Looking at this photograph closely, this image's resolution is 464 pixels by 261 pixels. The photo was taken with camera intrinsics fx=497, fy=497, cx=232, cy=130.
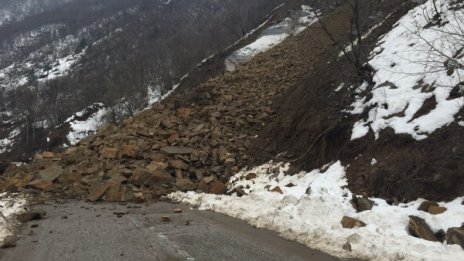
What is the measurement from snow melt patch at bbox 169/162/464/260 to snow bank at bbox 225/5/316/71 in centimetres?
2543

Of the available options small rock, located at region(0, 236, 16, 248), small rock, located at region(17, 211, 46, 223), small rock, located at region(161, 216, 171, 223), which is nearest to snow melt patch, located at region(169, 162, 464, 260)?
small rock, located at region(161, 216, 171, 223)

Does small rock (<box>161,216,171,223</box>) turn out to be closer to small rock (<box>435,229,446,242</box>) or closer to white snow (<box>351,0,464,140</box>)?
white snow (<box>351,0,464,140</box>)

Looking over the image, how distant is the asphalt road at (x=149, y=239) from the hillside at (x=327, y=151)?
0.54 m

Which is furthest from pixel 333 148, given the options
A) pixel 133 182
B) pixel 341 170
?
pixel 133 182

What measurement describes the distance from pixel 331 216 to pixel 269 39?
35016 mm

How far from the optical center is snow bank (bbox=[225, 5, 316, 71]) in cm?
3870

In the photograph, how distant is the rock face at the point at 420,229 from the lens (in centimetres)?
695

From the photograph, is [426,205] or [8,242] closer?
[426,205]

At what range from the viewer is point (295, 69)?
73.2 feet

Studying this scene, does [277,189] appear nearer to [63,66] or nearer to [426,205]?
[426,205]

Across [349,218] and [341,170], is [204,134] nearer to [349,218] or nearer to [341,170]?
[341,170]

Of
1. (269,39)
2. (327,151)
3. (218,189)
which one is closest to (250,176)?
(218,189)

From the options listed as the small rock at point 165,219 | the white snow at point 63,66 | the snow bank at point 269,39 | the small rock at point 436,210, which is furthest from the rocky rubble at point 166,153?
the white snow at point 63,66

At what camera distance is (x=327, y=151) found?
1215cm
